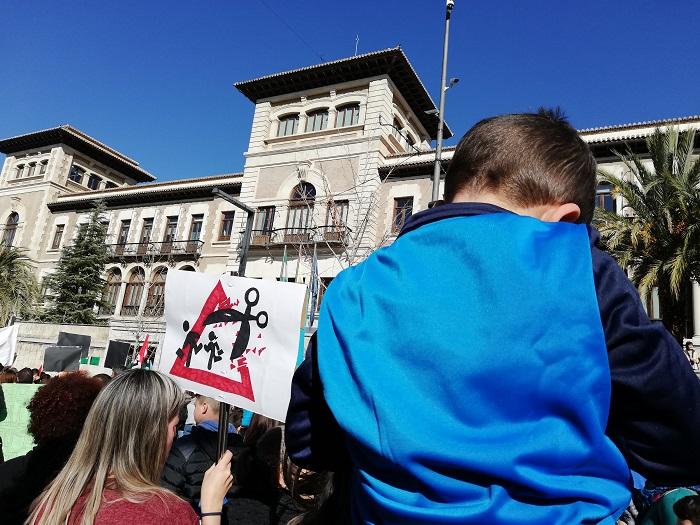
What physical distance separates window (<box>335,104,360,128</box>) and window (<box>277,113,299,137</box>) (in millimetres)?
2460

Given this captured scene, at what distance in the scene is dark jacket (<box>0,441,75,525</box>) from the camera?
2510mm

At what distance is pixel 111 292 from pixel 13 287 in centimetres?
1072

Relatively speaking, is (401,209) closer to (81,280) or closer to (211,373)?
(211,373)

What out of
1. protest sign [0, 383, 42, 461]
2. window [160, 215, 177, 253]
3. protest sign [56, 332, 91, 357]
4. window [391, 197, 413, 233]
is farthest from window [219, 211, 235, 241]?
protest sign [0, 383, 42, 461]

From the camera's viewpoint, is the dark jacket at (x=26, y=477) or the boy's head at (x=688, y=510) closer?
the dark jacket at (x=26, y=477)

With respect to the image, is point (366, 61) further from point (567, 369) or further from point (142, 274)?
point (567, 369)

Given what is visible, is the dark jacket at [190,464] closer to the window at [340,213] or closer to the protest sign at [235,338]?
the protest sign at [235,338]

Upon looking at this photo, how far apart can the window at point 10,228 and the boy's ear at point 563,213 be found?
45.4 metres

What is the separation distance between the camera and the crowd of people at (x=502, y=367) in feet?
3.03

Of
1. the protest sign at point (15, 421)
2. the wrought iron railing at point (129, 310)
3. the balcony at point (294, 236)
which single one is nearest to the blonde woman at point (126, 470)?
the protest sign at point (15, 421)

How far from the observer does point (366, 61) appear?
82.2 feet

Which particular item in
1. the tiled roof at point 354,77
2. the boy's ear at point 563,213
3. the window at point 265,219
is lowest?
the boy's ear at point 563,213

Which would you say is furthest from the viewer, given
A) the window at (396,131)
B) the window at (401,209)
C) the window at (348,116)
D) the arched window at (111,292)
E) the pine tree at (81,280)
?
the arched window at (111,292)

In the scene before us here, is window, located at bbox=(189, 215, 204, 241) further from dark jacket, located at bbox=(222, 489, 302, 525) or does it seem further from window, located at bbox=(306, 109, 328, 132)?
dark jacket, located at bbox=(222, 489, 302, 525)
